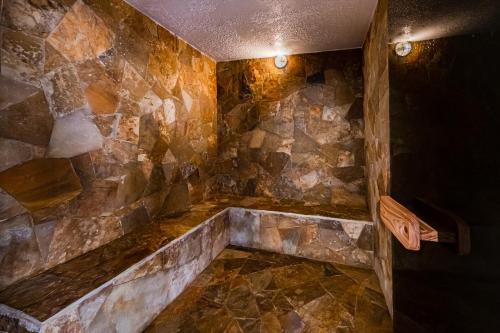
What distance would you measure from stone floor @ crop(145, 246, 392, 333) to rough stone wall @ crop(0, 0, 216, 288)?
839 millimetres

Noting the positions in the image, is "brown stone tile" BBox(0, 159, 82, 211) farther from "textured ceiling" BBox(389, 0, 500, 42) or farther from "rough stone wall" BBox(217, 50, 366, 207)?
"textured ceiling" BBox(389, 0, 500, 42)

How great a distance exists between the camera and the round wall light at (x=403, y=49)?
4.37 ft

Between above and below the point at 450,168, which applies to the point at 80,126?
above

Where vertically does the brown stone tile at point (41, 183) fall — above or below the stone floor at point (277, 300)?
above

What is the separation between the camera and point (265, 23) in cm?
221

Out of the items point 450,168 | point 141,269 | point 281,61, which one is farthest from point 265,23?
point 141,269

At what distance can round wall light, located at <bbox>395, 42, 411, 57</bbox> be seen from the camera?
4.37 ft

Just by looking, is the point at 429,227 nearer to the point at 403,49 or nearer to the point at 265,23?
the point at 403,49

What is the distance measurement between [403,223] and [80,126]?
209cm

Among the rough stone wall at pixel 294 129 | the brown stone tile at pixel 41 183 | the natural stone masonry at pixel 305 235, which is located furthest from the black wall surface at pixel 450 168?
the brown stone tile at pixel 41 183

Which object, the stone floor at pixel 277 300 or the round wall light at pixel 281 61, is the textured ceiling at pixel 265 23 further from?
the stone floor at pixel 277 300

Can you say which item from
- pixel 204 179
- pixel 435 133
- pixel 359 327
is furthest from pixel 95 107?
pixel 359 327

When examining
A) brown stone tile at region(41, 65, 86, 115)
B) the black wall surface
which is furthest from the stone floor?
brown stone tile at region(41, 65, 86, 115)

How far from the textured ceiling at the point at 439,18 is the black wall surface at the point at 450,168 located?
44mm
